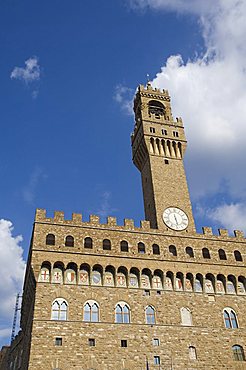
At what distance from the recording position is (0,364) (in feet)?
157

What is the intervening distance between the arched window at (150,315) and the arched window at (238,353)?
6.97 metres

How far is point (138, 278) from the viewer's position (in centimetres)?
3169

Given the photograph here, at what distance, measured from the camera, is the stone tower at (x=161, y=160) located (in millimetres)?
36688

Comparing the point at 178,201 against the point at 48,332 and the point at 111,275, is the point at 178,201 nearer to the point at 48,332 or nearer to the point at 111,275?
the point at 111,275

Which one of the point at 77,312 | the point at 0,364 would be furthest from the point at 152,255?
the point at 0,364

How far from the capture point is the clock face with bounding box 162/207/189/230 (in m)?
35.8

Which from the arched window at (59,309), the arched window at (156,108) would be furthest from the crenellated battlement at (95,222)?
the arched window at (156,108)

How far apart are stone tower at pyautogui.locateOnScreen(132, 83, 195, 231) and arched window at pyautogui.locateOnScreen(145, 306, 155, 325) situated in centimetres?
775

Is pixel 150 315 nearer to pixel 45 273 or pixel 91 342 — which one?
Result: pixel 91 342

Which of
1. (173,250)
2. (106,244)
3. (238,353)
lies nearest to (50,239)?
(106,244)

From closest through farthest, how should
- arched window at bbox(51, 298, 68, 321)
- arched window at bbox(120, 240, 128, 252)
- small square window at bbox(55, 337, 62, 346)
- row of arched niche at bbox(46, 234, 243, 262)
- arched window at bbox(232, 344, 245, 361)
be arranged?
small square window at bbox(55, 337, 62, 346), arched window at bbox(51, 298, 68, 321), arched window at bbox(232, 344, 245, 361), row of arched niche at bbox(46, 234, 243, 262), arched window at bbox(120, 240, 128, 252)

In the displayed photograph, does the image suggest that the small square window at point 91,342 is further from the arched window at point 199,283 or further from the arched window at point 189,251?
the arched window at point 189,251

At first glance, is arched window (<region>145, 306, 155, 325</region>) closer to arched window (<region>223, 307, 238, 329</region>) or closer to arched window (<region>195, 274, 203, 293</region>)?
arched window (<region>195, 274, 203, 293</region>)

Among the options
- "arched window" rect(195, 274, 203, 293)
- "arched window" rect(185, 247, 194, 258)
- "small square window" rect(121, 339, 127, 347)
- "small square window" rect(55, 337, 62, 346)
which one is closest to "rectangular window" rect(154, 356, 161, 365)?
"small square window" rect(121, 339, 127, 347)
